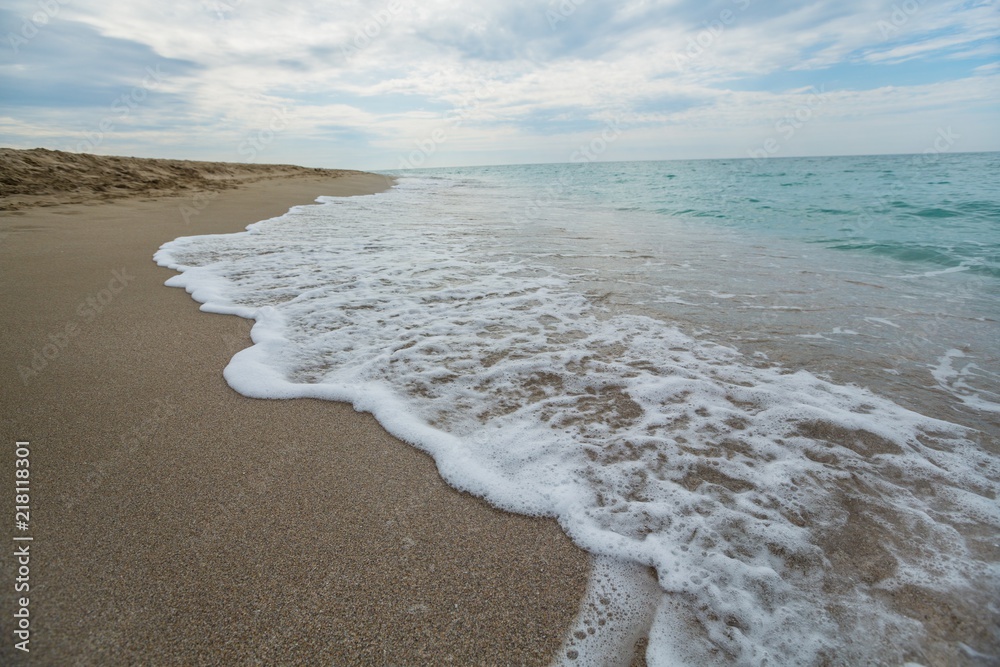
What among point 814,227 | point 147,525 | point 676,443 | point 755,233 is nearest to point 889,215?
point 814,227

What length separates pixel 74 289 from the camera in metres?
4.49

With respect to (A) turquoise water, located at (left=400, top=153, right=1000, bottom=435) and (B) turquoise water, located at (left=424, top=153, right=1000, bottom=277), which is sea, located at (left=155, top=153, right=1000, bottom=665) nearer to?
(A) turquoise water, located at (left=400, top=153, right=1000, bottom=435)

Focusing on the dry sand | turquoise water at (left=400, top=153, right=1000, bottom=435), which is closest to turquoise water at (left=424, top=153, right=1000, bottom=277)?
turquoise water at (left=400, top=153, right=1000, bottom=435)

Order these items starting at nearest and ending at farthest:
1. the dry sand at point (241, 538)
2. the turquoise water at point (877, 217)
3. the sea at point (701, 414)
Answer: the dry sand at point (241, 538)
the sea at point (701, 414)
the turquoise water at point (877, 217)

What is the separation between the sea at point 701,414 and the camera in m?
1.56

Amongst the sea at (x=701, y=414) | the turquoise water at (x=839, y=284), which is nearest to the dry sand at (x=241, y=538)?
the sea at (x=701, y=414)

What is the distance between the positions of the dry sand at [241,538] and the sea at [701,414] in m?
0.18

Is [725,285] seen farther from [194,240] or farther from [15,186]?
[15,186]

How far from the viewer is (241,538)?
175cm

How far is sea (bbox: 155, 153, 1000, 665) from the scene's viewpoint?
156 cm

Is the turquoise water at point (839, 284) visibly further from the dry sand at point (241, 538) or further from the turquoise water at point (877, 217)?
the dry sand at point (241, 538)

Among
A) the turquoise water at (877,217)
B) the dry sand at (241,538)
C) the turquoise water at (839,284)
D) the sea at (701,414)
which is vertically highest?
the dry sand at (241,538)

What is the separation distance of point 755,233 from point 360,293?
29.2 feet

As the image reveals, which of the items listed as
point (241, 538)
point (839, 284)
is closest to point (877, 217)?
point (839, 284)
